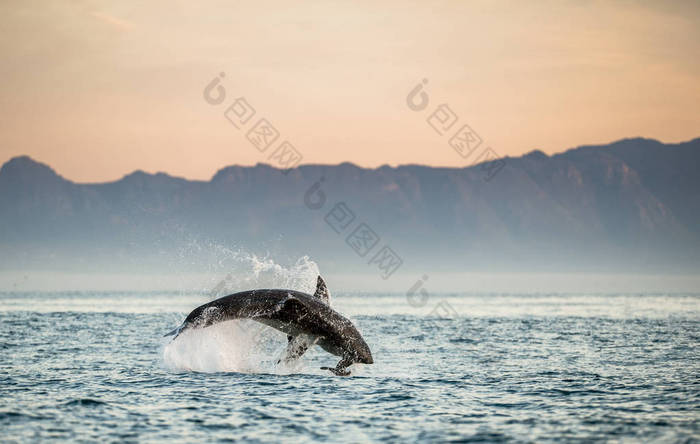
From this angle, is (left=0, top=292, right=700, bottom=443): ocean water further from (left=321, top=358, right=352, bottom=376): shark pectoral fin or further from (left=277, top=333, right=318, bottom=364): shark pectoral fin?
(left=277, top=333, right=318, bottom=364): shark pectoral fin

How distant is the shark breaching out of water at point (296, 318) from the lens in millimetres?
21922

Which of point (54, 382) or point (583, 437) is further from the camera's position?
point (54, 382)

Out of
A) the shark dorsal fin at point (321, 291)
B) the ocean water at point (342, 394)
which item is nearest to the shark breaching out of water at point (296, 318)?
the shark dorsal fin at point (321, 291)

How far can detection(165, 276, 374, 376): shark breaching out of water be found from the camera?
71.9 ft

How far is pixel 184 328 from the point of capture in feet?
72.1

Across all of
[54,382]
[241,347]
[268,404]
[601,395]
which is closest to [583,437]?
[601,395]

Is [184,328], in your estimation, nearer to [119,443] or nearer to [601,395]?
[119,443]

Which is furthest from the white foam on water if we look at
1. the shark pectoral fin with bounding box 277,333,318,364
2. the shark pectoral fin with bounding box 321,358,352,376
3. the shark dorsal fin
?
the shark pectoral fin with bounding box 321,358,352,376

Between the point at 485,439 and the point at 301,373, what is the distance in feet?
34.3

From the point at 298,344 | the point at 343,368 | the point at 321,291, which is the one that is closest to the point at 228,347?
the point at 298,344

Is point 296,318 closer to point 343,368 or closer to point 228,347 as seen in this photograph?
point 343,368

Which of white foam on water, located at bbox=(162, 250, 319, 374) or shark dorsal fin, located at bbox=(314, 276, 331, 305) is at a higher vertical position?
shark dorsal fin, located at bbox=(314, 276, 331, 305)

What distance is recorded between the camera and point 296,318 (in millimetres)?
22594

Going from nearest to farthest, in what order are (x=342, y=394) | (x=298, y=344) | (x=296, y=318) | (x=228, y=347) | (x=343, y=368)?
1. (x=342, y=394)
2. (x=296, y=318)
3. (x=343, y=368)
4. (x=298, y=344)
5. (x=228, y=347)
